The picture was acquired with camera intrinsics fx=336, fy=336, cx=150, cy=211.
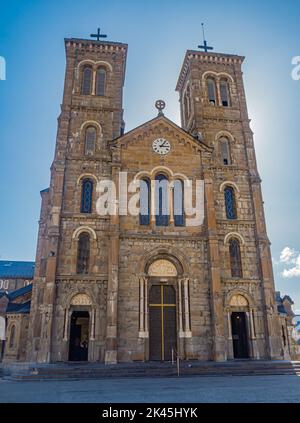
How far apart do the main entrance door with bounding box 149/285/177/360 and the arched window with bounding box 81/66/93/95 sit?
17067 millimetres

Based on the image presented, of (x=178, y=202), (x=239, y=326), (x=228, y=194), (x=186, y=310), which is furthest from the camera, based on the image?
(x=228, y=194)

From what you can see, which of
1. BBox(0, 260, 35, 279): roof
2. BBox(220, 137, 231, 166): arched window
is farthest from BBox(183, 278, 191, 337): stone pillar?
BBox(0, 260, 35, 279): roof

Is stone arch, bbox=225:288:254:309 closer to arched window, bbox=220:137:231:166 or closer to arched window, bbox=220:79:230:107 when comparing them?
arched window, bbox=220:137:231:166

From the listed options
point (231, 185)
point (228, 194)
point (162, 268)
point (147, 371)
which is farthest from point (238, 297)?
point (147, 371)

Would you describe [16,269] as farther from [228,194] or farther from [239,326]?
[239,326]

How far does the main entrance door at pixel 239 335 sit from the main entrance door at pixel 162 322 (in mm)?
4272

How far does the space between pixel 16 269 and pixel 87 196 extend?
41358 mm

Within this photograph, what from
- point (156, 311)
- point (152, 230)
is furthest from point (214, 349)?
point (152, 230)

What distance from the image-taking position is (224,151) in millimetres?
27281

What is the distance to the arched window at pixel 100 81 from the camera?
28375mm

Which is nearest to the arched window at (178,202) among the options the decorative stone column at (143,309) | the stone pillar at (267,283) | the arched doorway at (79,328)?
the decorative stone column at (143,309)

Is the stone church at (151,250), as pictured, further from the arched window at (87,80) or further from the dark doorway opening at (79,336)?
the arched window at (87,80)

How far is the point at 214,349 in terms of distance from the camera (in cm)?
2053

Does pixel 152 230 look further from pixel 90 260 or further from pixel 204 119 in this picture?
pixel 204 119
